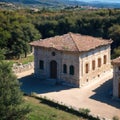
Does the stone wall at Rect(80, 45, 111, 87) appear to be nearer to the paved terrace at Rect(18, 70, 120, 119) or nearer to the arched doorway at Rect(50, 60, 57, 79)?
the paved terrace at Rect(18, 70, 120, 119)

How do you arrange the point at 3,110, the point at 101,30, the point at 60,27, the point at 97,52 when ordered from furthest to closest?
the point at 60,27 < the point at 101,30 < the point at 97,52 < the point at 3,110

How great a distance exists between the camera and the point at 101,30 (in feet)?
191

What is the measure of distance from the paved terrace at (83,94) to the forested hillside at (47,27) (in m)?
9.86

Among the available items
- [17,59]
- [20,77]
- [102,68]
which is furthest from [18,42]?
[102,68]

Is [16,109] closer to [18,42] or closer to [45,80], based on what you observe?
[45,80]

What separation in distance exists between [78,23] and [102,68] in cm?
2278

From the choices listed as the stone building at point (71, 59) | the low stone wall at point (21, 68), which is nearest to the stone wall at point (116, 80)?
the stone building at point (71, 59)

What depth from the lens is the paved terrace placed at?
30.1 metres

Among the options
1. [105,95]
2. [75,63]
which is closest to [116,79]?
Answer: [105,95]

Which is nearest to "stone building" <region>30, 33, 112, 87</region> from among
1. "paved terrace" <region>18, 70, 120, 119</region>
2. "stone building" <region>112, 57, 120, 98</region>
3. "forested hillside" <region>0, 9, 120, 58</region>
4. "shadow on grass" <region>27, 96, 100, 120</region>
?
"paved terrace" <region>18, 70, 120, 119</region>

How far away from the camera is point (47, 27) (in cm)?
6228

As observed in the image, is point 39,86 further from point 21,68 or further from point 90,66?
point 21,68

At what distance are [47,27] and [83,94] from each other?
98.0 ft

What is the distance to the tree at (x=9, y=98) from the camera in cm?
2308
